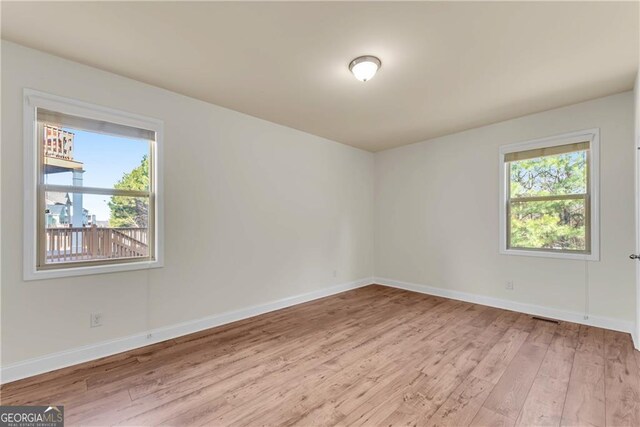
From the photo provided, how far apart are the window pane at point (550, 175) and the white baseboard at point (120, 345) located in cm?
369

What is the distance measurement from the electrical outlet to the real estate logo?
2.43 ft

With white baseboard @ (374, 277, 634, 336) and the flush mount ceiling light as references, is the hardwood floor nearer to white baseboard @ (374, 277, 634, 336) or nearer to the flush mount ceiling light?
white baseboard @ (374, 277, 634, 336)

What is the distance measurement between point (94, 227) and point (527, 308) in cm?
520

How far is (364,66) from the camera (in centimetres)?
250

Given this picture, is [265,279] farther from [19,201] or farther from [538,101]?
[538,101]

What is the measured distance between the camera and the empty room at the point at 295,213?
202 centimetres

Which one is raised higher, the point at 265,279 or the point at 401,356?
the point at 265,279

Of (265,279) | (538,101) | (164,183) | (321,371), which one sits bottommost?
(321,371)

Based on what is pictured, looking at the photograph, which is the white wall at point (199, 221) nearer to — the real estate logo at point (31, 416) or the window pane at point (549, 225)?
the real estate logo at point (31, 416)

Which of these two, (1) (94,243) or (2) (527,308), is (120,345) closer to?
(1) (94,243)

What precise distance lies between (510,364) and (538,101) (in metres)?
2.95

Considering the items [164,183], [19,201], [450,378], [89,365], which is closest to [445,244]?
[450,378]

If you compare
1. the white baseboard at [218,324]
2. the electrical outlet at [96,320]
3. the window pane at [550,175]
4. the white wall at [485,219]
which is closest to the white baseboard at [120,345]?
the white baseboard at [218,324]

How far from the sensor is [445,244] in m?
4.79
